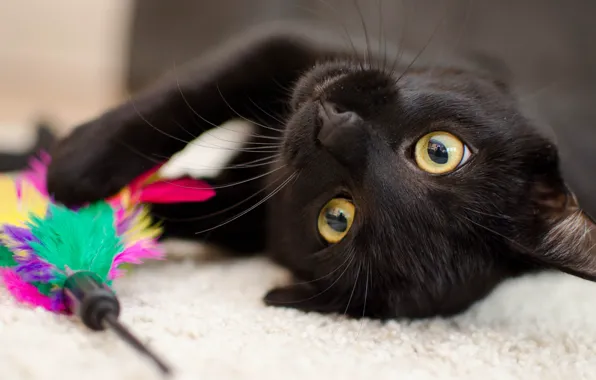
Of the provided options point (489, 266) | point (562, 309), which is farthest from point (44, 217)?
point (562, 309)

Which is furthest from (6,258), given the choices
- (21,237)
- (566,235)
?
(566,235)

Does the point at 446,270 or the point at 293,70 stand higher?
the point at 293,70

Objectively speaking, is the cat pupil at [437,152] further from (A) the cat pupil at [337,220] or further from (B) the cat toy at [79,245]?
(B) the cat toy at [79,245]

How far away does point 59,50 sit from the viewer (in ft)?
10.3

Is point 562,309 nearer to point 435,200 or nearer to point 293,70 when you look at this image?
point 435,200

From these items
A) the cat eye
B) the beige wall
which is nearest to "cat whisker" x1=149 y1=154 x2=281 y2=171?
the cat eye

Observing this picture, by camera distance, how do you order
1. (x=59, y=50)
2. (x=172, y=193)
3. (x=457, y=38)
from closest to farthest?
(x=172, y=193)
(x=457, y=38)
(x=59, y=50)

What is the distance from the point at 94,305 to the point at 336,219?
1.19 ft

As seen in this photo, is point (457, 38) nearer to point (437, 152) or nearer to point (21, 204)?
point (437, 152)

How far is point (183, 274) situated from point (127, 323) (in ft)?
0.79

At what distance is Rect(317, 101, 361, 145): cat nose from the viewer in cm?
75

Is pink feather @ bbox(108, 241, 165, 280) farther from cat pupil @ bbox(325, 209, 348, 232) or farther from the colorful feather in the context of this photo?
cat pupil @ bbox(325, 209, 348, 232)

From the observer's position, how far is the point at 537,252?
2.82ft

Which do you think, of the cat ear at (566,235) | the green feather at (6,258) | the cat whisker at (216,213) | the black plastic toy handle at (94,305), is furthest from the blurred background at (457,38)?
the black plastic toy handle at (94,305)
